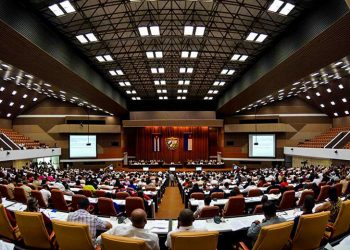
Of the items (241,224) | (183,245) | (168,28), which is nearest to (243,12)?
(168,28)

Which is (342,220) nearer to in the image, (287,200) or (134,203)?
(287,200)

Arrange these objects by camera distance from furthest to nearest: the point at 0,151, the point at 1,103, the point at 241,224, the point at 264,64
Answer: the point at 1,103 < the point at 0,151 < the point at 264,64 < the point at 241,224

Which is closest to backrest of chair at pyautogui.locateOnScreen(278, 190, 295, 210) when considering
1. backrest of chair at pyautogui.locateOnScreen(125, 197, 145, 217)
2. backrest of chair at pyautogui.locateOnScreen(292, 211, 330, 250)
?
backrest of chair at pyautogui.locateOnScreen(125, 197, 145, 217)

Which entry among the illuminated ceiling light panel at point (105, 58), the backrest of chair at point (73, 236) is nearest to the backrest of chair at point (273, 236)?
the backrest of chair at point (73, 236)

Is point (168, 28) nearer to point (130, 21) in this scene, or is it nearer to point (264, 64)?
point (130, 21)

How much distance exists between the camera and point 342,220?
548cm

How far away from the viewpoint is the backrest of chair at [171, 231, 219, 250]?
386 cm

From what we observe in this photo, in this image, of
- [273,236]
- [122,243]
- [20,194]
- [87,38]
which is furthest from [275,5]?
[20,194]

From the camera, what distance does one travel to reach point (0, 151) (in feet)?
76.2

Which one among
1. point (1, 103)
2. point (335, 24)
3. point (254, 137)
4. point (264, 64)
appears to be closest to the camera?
point (335, 24)

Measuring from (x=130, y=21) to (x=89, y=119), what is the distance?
83.9 feet

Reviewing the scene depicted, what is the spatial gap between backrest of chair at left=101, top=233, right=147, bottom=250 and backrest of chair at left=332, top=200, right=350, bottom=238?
3779mm

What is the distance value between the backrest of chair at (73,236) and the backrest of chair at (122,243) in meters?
0.46

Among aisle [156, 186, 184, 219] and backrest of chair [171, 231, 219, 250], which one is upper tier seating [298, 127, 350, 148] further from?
backrest of chair [171, 231, 219, 250]
